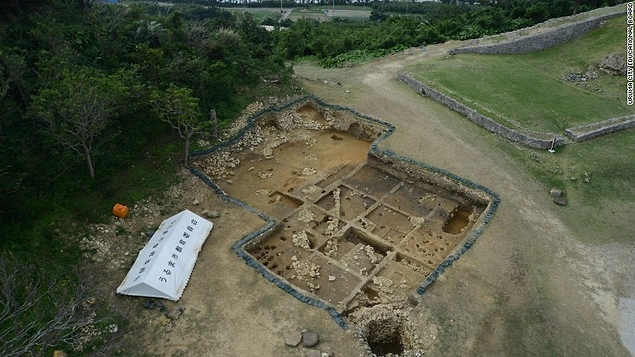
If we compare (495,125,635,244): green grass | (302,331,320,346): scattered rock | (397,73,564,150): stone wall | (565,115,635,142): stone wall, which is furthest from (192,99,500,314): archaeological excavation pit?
(565,115,635,142): stone wall

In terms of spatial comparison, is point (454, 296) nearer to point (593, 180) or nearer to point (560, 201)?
point (560, 201)

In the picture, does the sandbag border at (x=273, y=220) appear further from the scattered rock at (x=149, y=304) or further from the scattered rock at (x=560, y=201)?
the scattered rock at (x=149, y=304)

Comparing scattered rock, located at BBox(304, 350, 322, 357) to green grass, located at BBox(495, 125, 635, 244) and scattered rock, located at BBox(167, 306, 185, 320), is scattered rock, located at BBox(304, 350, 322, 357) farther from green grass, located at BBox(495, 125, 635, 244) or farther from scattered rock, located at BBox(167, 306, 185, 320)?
green grass, located at BBox(495, 125, 635, 244)

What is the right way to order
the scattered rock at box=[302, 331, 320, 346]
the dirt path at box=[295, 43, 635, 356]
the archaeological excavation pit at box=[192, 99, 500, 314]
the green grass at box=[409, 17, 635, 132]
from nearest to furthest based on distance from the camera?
1. the scattered rock at box=[302, 331, 320, 346]
2. the dirt path at box=[295, 43, 635, 356]
3. the archaeological excavation pit at box=[192, 99, 500, 314]
4. the green grass at box=[409, 17, 635, 132]

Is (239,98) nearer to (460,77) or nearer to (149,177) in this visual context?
(149,177)

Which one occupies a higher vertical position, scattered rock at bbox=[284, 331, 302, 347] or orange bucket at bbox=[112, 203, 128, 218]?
orange bucket at bbox=[112, 203, 128, 218]

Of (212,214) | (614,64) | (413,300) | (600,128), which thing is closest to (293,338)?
(413,300)
